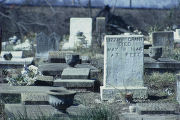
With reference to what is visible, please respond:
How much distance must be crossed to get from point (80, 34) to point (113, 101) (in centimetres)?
1047

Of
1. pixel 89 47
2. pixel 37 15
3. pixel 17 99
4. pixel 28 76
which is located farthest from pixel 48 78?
pixel 37 15

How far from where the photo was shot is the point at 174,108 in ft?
30.1

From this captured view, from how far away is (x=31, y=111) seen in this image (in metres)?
8.77

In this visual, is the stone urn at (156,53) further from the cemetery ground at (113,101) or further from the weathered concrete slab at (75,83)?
the weathered concrete slab at (75,83)

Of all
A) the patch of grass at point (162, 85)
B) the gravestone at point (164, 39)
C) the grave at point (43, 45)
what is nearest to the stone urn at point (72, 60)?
the patch of grass at point (162, 85)

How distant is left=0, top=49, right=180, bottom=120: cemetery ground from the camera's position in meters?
7.91

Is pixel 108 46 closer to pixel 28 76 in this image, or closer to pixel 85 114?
pixel 28 76

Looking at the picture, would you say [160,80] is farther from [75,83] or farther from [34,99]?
[34,99]

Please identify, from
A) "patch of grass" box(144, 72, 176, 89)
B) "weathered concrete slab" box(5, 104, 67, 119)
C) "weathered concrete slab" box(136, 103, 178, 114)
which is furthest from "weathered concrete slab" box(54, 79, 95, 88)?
"weathered concrete slab" box(136, 103, 178, 114)

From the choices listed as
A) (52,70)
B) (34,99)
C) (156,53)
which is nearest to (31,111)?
(34,99)

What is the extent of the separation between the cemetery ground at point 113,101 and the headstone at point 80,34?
5995mm

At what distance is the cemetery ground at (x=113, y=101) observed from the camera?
7.91 m

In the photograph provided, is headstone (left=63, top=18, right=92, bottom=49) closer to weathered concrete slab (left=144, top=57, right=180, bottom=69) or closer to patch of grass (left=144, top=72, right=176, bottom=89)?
weathered concrete slab (left=144, top=57, right=180, bottom=69)

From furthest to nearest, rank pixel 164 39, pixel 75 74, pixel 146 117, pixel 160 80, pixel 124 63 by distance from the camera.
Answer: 1. pixel 164 39
2. pixel 160 80
3. pixel 75 74
4. pixel 124 63
5. pixel 146 117
